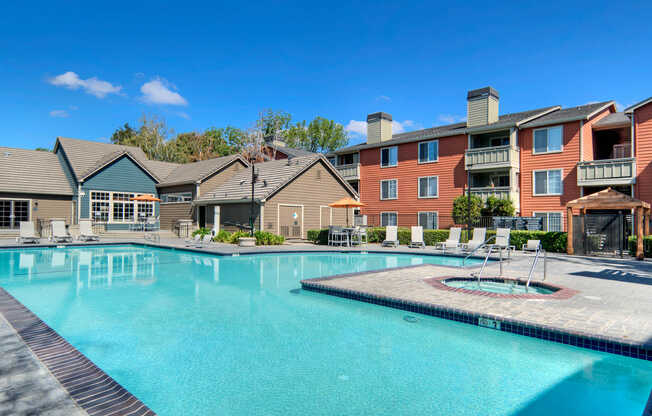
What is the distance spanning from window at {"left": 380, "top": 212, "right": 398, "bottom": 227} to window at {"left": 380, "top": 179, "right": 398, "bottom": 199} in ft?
4.19

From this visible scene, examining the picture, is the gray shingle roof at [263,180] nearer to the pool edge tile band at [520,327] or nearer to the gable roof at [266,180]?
the gable roof at [266,180]

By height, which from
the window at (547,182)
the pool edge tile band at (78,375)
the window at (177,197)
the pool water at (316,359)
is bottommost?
the pool water at (316,359)

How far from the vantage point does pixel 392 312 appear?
6.43 metres

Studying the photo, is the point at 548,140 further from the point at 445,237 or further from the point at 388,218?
the point at 388,218

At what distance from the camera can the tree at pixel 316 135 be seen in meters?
53.3

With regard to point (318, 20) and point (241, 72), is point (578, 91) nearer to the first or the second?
point (318, 20)

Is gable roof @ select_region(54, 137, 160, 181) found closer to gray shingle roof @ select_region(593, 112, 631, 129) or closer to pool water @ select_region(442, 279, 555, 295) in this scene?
pool water @ select_region(442, 279, 555, 295)

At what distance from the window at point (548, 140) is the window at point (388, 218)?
9830 mm

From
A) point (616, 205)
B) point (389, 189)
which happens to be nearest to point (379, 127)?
point (389, 189)

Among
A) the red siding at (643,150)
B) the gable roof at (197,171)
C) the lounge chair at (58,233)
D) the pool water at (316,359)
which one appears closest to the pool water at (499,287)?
the pool water at (316,359)

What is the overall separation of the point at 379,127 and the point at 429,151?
4.86m

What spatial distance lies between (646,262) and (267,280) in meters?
12.7

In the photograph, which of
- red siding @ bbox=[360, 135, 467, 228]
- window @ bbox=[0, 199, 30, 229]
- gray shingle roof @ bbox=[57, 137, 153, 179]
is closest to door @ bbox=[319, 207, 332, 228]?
red siding @ bbox=[360, 135, 467, 228]

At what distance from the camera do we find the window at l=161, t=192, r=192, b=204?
26.4 meters
